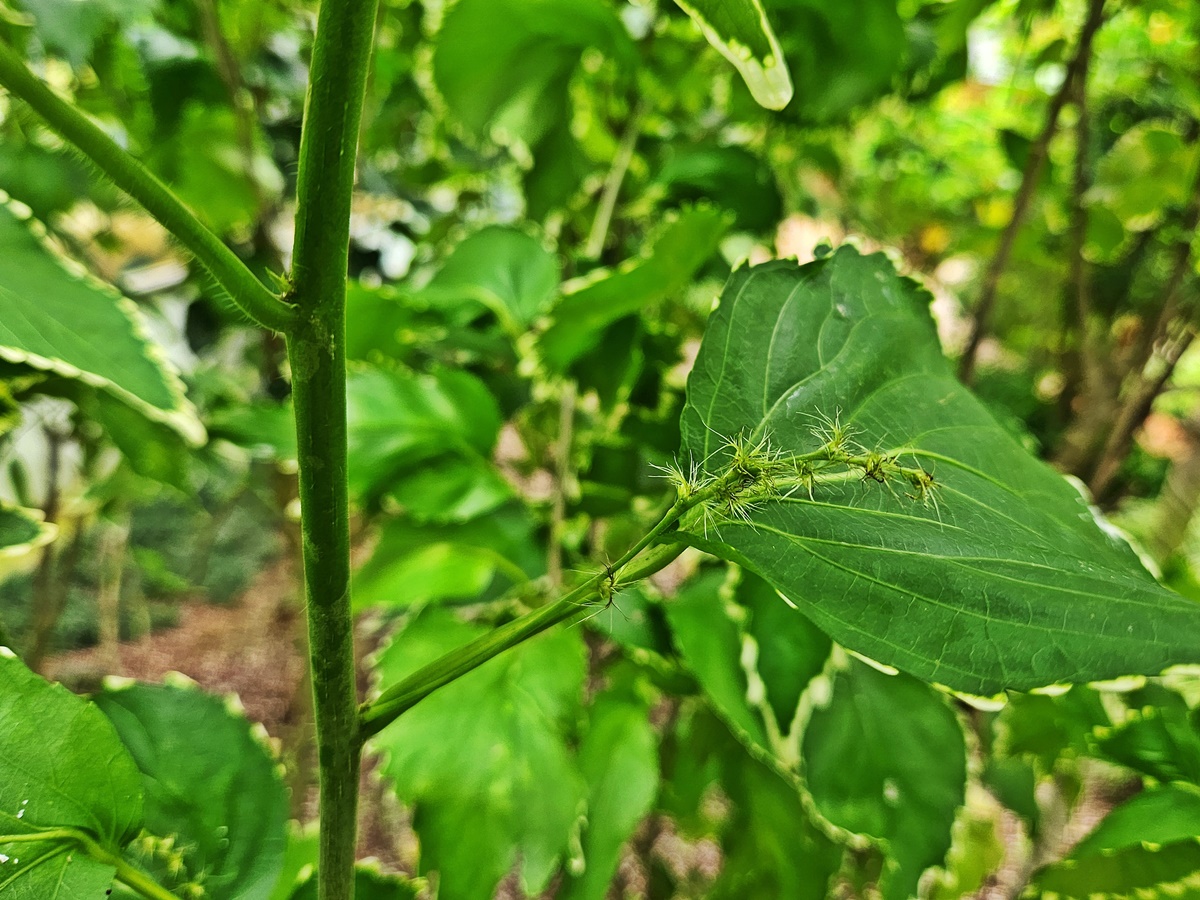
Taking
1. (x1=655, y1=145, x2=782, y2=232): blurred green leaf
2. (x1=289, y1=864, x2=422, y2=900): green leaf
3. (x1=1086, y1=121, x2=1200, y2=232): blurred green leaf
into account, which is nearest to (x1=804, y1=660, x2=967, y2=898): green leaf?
(x1=289, y1=864, x2=422, y2=900): green leaf

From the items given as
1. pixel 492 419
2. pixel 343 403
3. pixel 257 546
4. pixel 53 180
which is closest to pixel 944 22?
pixel 492 419

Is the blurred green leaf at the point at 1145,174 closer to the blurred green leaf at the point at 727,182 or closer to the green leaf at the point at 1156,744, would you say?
the blurred green leaf at the point at 727,182

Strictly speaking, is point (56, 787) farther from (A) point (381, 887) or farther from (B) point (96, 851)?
(A) point (381, 887)

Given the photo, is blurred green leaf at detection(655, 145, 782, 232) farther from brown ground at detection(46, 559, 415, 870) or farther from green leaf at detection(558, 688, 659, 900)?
brown ground at detection(46, 559, 415, 870)

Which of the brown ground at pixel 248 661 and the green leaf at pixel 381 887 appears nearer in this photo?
the green leaf at pixel 381 887

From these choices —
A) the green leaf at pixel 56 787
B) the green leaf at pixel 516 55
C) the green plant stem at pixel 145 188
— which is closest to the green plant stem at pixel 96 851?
the green leaf at pixel 56 787

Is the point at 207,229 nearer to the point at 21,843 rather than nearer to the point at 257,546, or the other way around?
the point at 21,843

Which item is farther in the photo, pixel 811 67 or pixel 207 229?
Answer: pixel 811 67
